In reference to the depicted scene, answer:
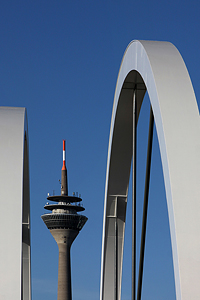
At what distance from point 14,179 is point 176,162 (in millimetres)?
4039

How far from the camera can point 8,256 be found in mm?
10336

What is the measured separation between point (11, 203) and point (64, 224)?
98.4 metres

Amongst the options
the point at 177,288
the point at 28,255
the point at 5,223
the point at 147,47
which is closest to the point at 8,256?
the point at 5,223

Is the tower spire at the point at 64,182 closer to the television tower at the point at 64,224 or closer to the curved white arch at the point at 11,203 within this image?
the television tower at the point at 64,224

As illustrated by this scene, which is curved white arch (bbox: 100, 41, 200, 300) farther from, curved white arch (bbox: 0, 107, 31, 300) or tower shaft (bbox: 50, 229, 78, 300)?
tower shaft (bbox: 50, 229, 78, 300)

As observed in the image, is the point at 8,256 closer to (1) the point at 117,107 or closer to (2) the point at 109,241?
(1) the point at 117,107

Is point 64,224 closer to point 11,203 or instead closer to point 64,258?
point 64,258

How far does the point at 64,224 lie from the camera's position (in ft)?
355

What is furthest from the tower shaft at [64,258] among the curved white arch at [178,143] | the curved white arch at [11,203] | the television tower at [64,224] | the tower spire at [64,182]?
the curved white arch at [178,143]

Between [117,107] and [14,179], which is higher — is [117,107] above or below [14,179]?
above

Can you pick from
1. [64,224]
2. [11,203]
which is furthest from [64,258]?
[11,203]

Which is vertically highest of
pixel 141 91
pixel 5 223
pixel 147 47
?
pixel 141 91

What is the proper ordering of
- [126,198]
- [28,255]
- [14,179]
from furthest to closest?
[28,255] < [126,198] < [14,179]

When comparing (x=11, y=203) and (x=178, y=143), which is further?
(x=11, y=203)
